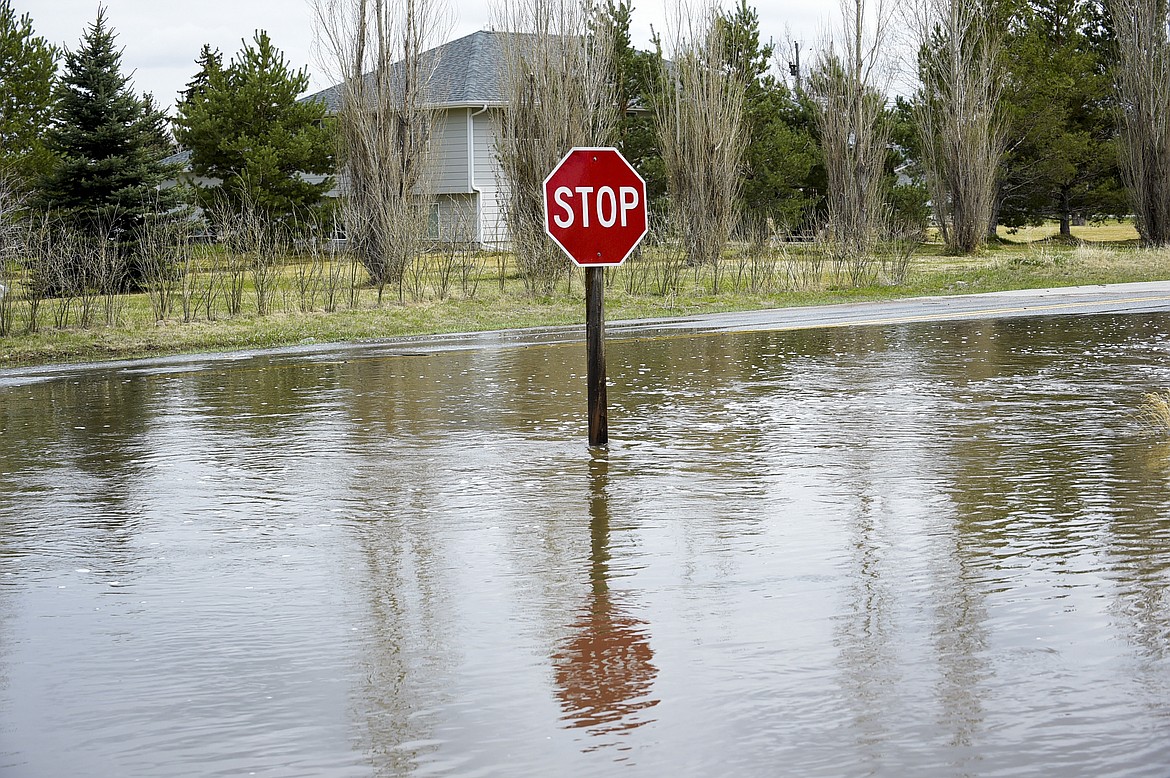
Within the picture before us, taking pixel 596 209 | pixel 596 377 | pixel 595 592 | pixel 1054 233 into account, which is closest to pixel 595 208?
pixel 596 209

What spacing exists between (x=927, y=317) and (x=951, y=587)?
62.6ft

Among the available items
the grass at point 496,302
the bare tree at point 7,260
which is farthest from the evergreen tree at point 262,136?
the bare tree at point 7,260

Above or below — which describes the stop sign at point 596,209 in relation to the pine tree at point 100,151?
Result: below

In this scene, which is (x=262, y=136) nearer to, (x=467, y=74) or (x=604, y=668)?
(x=467, y=74)

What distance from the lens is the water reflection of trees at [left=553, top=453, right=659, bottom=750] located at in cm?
482

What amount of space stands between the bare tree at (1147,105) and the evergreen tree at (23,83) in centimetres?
3670

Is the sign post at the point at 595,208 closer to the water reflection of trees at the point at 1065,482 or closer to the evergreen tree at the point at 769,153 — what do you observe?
the water reflection of trees at the point at 1065,482

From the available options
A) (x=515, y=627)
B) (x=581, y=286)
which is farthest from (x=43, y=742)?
(x=581, y=286)

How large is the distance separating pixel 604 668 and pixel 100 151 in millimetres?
30289

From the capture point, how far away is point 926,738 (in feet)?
14.8

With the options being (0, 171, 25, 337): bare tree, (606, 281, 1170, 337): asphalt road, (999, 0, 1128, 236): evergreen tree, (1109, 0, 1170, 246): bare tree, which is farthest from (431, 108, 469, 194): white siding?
(0, 171, 25, 337): bare tree

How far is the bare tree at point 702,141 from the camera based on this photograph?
36.2 m

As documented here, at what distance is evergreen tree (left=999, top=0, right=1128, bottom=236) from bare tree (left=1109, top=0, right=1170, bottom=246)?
780cm

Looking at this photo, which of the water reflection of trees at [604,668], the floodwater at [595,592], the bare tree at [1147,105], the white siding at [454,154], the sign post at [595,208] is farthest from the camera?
the white siding at [454,154]
